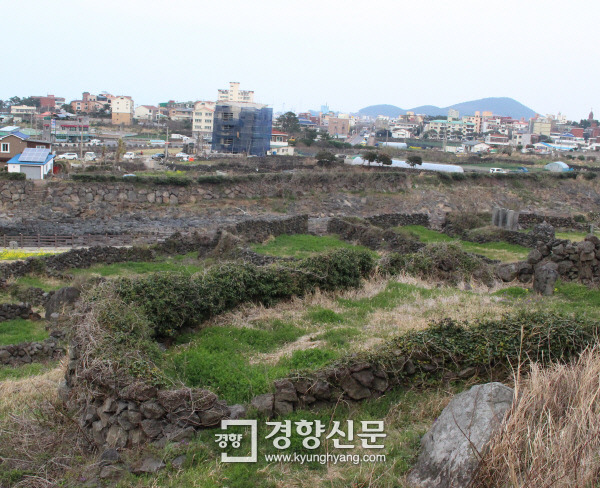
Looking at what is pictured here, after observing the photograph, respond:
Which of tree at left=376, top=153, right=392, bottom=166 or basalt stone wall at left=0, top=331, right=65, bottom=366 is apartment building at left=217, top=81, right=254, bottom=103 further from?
basalt stone wall at left=0, top=331, right=65, bottom=366

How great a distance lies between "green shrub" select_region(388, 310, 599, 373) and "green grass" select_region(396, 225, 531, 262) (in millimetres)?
13850

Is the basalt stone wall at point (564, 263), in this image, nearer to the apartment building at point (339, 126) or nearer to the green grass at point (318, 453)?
the green grass at point (318, 453)

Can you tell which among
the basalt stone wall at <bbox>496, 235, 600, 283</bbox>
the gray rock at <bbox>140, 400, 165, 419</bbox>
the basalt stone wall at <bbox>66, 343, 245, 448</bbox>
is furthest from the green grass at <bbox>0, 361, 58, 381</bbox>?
the basalt stone wall at <bbox>496, 235, 600, 283</bbox>

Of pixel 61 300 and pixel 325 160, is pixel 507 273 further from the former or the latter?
pixel 325 160

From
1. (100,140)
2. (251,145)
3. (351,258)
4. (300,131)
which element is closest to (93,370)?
(351,258)

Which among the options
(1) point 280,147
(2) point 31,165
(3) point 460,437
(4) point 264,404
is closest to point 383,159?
(2) point 31,165

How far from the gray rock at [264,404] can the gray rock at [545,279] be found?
9.39 meters

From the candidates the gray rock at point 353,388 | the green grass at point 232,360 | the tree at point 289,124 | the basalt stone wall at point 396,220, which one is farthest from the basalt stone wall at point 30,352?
the tree at point 289,124

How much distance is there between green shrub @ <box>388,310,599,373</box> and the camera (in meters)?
7.79

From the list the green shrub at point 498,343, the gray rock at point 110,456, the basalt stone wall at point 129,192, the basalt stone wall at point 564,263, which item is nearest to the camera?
the gray rock at point 110,456

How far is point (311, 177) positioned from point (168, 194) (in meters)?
11.4

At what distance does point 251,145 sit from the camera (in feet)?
252

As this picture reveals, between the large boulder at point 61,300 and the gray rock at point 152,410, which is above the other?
the gray rock at point 152,410

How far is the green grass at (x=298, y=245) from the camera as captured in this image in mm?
24297
